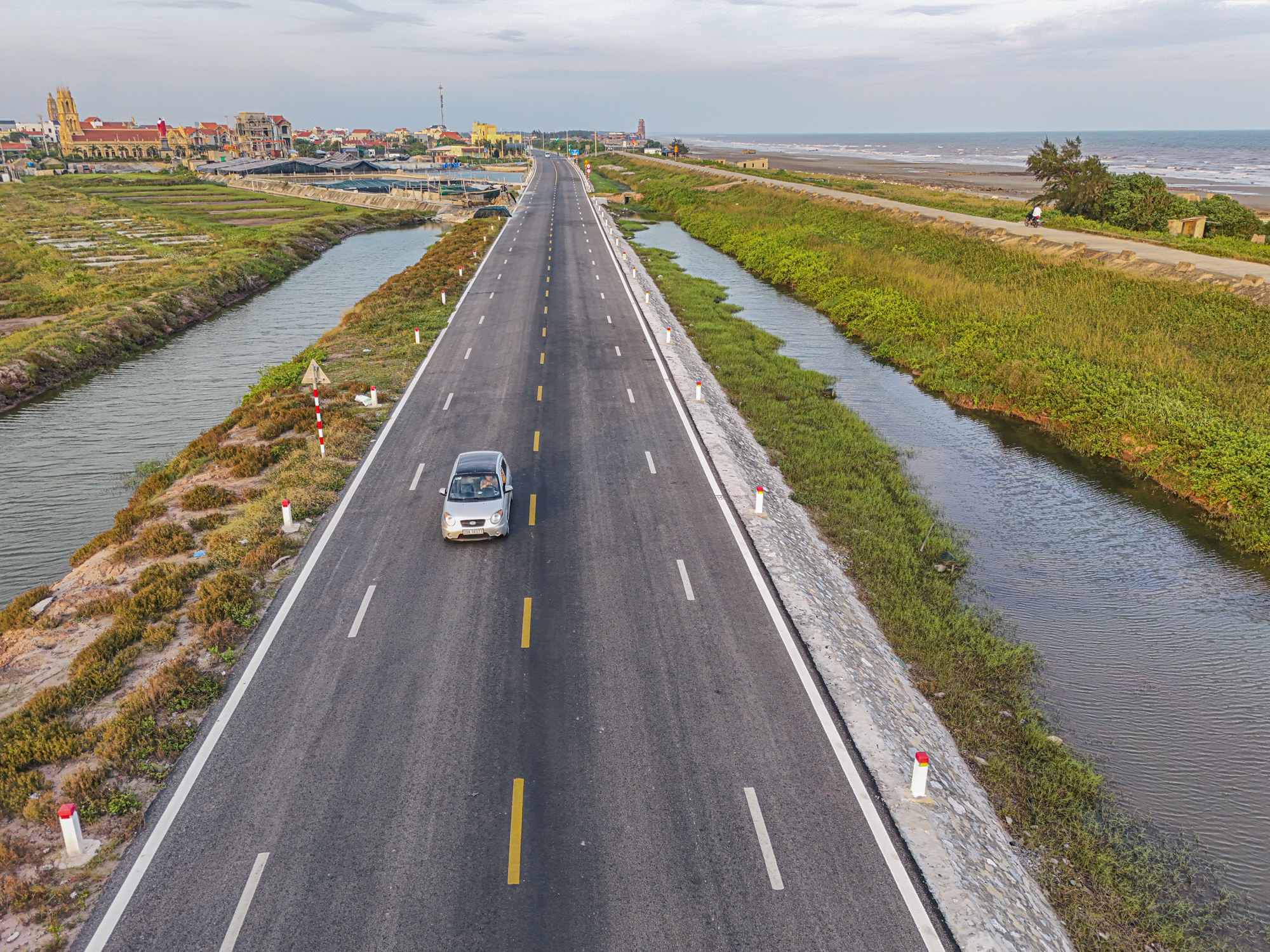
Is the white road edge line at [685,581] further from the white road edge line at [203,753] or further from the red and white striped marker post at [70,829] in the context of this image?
the red and white striped marker post at [70,829]

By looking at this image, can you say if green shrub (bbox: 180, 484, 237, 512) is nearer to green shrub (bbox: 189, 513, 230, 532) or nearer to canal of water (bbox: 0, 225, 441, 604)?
green shrub (bbox: 189, 513, 230, 532)

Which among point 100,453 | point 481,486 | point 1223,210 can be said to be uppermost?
point 1223,210

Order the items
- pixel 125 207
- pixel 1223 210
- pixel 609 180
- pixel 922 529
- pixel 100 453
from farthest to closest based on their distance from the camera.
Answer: pixel 609 180
pixel 125 207
pixel 1223 210
pixel 100 453
pixel 922 529

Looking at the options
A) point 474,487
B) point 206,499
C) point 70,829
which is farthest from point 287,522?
point 70,829

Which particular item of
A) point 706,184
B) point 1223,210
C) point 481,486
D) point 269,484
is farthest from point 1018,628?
point 706,184

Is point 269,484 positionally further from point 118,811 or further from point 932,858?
point 932,858

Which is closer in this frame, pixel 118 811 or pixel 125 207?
pixel 118 811

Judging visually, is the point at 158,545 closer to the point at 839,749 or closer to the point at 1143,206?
the point at 839,749
